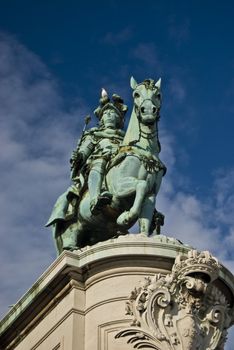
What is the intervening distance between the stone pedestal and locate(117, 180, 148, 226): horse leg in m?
0.73

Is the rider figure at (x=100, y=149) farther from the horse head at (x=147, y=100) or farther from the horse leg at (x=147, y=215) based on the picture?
the horse head at (x=147, y=100)

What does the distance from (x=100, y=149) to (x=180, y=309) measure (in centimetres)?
467

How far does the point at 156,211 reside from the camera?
1858 centimetres

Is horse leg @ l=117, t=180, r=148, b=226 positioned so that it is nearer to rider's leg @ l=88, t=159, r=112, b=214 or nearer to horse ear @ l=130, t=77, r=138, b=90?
rider's leg @ l=88, t=159, r=112, b=214

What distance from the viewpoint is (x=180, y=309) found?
15383 millimetres

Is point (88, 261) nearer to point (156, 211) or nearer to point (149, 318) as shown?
point (149, 318)

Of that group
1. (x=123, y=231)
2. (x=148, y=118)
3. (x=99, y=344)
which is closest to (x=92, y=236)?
(x=123, y=231)

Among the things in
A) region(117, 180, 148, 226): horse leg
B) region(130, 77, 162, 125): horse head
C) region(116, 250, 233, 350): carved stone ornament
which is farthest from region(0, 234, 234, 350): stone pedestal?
region(130, 77, 162, 125): horse head

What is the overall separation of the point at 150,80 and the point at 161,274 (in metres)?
4.62

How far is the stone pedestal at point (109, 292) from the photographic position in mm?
15180

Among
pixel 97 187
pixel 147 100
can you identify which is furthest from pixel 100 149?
pixel 147 100

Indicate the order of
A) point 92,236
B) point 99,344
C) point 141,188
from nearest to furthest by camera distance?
point 99,344 → point 141,188 → point 92,236

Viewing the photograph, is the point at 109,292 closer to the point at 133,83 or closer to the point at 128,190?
the point at 128,190

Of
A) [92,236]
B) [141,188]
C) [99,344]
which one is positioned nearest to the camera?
[99,344]
